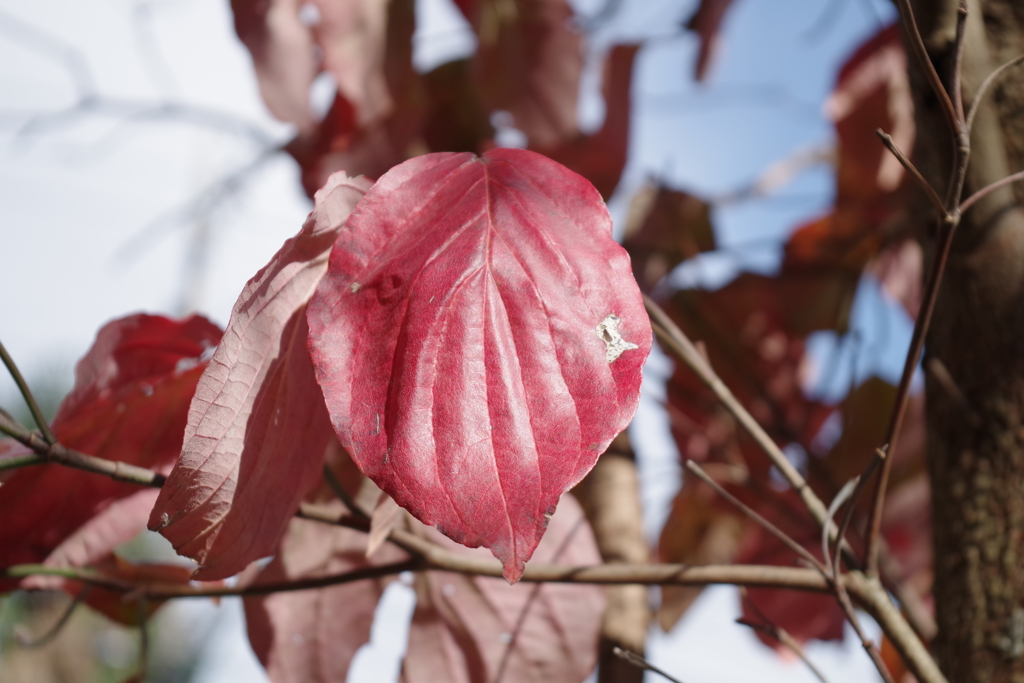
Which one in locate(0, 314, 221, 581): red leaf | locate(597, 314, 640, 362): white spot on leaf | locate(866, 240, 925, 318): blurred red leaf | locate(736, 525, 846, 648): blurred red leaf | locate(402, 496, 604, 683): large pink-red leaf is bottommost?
locate(736, 525, 846, 648): blurred red leaf

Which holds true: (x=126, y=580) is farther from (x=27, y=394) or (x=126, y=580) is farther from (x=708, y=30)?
(x=708, y=30)

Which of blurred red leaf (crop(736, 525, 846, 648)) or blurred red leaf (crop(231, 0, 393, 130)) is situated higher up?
blurred red leaf (crop(231, 0, 393, 130))

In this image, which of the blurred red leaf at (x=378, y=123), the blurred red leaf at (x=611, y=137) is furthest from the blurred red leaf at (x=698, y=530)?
the blurred red leaf at (x=378, y=123)

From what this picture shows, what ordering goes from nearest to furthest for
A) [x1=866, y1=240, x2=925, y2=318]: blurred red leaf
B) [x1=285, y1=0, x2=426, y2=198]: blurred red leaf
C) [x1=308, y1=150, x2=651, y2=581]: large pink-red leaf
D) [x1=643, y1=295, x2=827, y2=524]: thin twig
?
[x1=308, y1=150, x2=651, y2=581]: large pink-red leaf → [x1=643, y1=295, x2=827, y2=524]: thin twig → [x1=285, y1=0, x2=426, y2=198]: blurred red leaf → [x1=866, y1=240, x2=925, y2=318]: blurred red leaf

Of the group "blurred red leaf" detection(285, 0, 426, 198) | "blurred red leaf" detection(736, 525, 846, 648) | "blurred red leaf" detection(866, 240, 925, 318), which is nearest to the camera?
"blurred red leaf" detection(736, 525, 846, 648)

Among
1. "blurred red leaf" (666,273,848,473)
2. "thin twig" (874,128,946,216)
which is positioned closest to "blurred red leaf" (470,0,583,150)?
"blurred red leaf" (666,273,848,473)

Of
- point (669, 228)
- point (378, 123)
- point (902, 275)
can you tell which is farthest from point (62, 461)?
point (902, 275)

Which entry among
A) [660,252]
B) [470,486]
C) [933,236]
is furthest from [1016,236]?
[660,252]

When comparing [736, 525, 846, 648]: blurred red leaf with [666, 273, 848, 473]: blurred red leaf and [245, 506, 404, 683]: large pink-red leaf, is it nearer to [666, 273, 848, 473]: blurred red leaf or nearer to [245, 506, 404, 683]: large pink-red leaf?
[666, 273, 848, 473]: blurred red leaf

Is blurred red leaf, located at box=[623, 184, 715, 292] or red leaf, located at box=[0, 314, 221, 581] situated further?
blurred red leaf, located at box=[623, 184, 715, 292]
